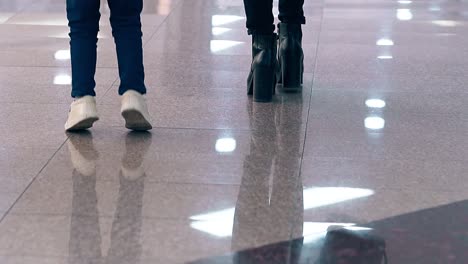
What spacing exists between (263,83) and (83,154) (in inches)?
39.3

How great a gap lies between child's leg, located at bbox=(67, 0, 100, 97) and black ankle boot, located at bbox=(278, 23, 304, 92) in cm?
93

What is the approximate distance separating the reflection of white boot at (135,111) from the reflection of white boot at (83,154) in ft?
0.54

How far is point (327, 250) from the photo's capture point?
2.88m

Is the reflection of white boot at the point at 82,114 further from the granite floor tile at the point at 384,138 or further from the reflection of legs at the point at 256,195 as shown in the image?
the granite floor tile at the point at 384,138

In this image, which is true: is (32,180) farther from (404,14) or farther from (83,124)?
(404,14)

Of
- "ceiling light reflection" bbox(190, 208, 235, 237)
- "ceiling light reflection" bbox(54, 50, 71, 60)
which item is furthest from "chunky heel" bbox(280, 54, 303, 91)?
"ceiling light reflection" bbox(190, 208, 235, 237)

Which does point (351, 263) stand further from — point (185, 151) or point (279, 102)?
point (279, 102)

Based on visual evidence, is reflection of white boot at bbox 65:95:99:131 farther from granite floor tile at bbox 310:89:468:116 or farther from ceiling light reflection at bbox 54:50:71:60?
ceiling light reflection at bbox 54:50:71:60

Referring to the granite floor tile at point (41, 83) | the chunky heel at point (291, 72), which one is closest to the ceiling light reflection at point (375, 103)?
the chunky heel at point (291, 72)

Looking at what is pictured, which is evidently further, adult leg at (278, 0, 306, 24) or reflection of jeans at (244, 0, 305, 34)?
adult leg at (278, 0, 306, 24)

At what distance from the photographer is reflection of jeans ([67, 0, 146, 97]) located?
3.94 metres

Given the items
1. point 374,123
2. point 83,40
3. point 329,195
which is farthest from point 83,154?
point 374,123

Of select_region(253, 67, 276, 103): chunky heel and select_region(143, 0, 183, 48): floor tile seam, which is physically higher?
select_region(253, 67, 276, 103): chunky heel

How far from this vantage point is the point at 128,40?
13.1 ft
